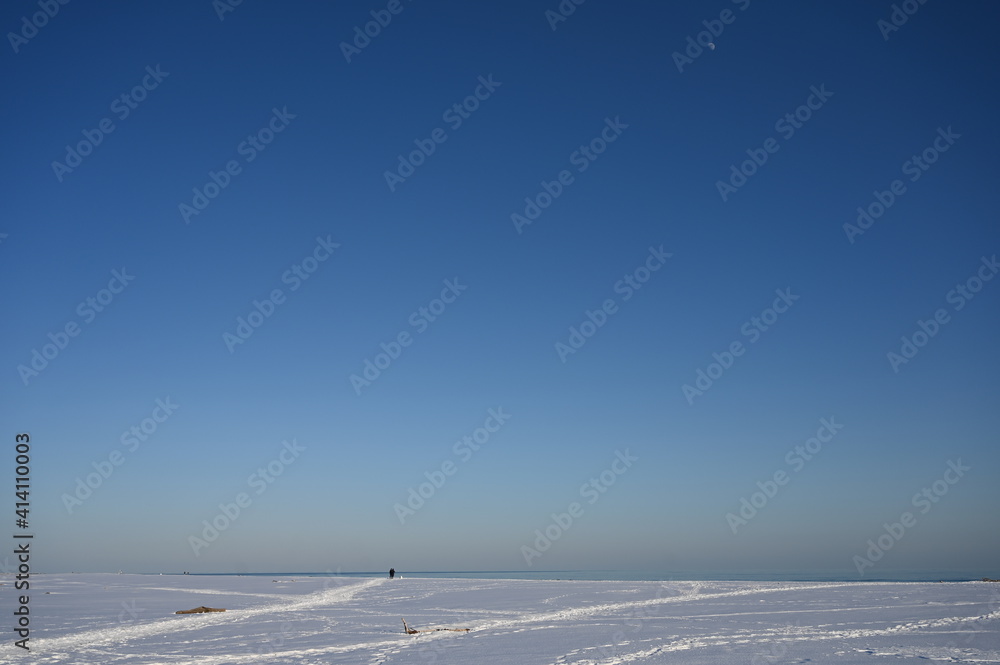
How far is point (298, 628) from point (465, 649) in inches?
297

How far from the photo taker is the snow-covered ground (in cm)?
1609

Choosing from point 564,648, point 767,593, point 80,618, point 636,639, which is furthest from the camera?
point 767,593

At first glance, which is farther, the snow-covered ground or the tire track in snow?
the tire track in snow

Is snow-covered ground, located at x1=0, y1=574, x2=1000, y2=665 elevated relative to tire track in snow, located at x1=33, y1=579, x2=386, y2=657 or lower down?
lower down

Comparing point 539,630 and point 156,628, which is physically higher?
point 156,628

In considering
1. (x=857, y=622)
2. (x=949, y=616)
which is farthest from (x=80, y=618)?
(x=949, y=616)

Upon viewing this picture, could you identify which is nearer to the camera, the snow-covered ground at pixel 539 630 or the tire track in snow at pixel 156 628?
the snow-covered ground at pixel 539 630

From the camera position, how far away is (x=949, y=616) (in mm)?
21906

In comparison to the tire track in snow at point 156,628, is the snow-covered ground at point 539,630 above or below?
below

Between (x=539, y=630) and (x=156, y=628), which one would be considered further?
(x=156, y=628)

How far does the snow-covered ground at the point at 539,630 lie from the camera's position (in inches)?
634

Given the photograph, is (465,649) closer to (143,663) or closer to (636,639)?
(636,639)

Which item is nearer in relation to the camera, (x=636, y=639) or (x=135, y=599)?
(x=636, y=639)

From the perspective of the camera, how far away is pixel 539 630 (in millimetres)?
20875
